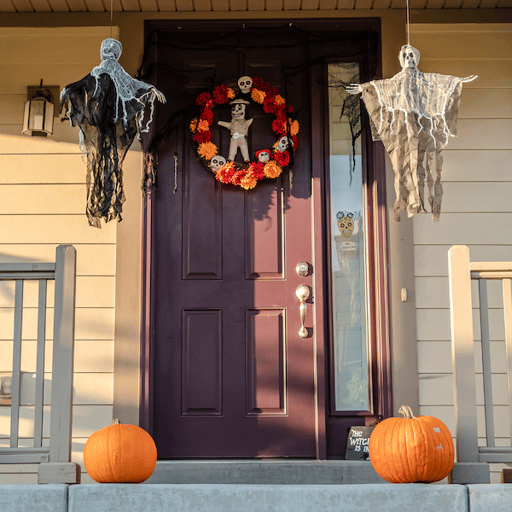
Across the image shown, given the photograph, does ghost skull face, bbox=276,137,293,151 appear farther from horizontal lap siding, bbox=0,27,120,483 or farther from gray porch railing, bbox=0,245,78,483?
gray porch railing, bbox=0,245,78,483

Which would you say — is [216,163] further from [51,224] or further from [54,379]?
[54,379]

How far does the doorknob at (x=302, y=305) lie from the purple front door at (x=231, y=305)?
0.10 feet

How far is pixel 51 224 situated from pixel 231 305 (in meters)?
1.12

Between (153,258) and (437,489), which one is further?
(153,258)

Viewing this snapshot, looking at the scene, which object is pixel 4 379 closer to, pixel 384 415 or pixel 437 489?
pixel 384 415

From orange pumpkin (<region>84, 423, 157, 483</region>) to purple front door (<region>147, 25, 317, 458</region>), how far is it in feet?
2.72

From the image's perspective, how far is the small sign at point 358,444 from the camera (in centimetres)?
308

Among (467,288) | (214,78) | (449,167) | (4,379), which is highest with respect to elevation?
(214,78)

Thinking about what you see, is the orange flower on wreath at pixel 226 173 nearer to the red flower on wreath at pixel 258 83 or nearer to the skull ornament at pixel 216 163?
the skull ornament at pixel 216 163

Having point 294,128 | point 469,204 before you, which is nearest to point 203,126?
point 294,128

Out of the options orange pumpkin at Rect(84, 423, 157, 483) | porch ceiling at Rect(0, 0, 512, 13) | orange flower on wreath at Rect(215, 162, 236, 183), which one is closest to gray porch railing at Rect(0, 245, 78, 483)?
orange pumpkin at Rect(84, 423, 157, 483)

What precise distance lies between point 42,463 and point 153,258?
1.31 metres

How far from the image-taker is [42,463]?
7.38ft

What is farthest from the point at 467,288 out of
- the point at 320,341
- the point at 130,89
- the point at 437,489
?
the point at 130,89
